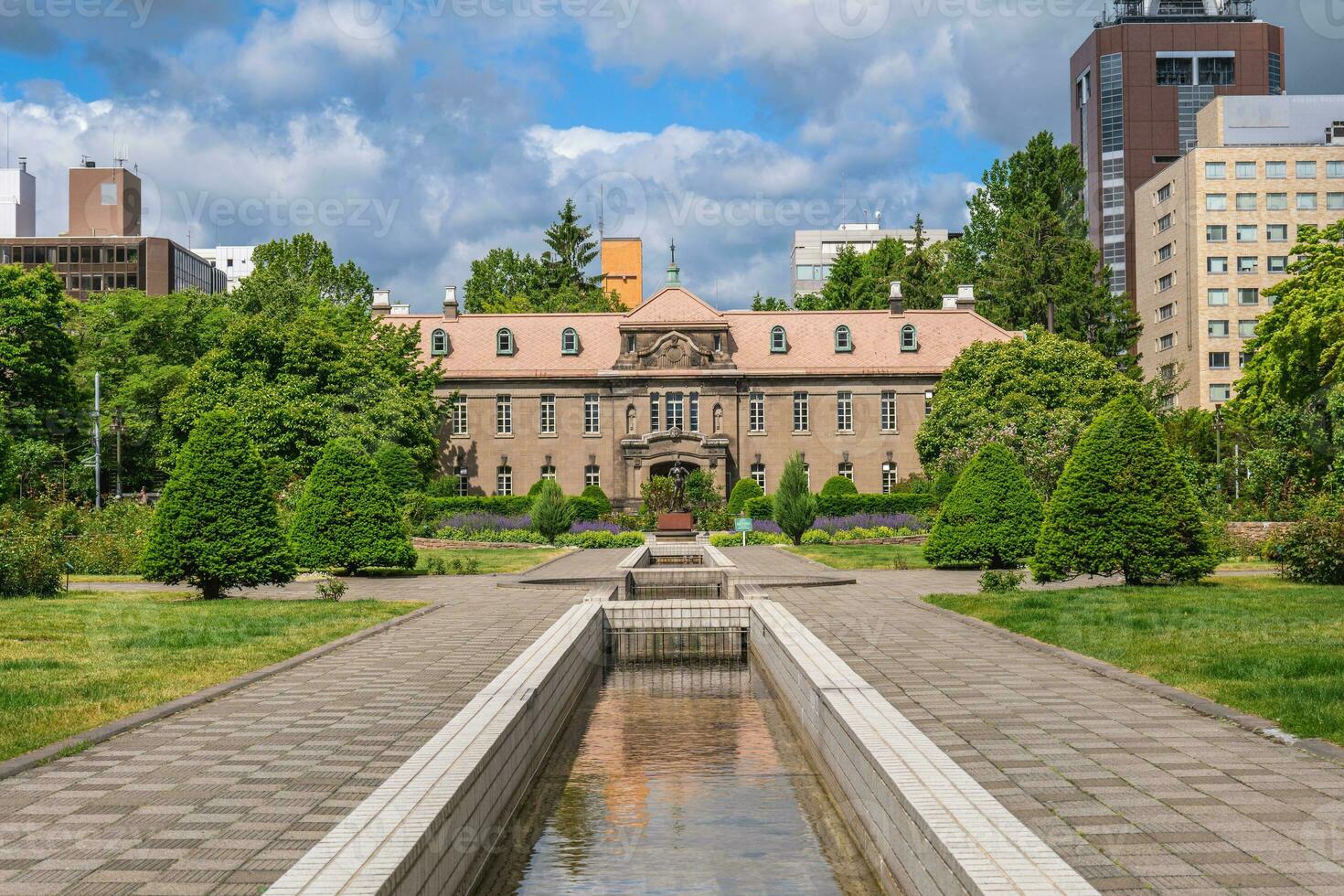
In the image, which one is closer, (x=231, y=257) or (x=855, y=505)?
(x=855, y=505)

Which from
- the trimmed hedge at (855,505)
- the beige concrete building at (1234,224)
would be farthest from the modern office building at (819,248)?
the trimmed hedge at (855,505)

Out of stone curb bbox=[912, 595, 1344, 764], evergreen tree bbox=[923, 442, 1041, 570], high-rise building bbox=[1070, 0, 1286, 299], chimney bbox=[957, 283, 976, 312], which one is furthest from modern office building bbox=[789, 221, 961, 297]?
stone curb bbox=[912, 595, 1344, 764]

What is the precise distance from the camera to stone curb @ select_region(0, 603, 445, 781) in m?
7.80

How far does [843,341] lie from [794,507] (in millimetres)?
26813

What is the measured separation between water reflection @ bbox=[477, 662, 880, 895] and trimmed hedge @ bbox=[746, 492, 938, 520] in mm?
38789

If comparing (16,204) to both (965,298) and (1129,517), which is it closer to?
(965,298)

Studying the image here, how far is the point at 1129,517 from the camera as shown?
19031mm

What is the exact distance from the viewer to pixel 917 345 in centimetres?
6662

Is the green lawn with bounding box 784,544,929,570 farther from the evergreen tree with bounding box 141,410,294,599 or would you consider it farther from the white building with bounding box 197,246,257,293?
the white building with bounding box 197,246,257,293

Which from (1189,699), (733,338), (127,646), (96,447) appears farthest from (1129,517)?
(733,338)

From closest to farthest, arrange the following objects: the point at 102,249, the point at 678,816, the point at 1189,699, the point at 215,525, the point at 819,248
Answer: the point at 678,816, the point at 1189,699, the point at 215,525, the point at 102,249, the point at 819,248

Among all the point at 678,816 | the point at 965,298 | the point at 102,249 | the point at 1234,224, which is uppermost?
the point at 102,249

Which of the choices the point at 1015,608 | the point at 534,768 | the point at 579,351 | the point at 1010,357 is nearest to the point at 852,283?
the point at 579,351

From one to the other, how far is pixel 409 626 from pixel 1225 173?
81734 mm
